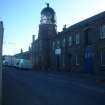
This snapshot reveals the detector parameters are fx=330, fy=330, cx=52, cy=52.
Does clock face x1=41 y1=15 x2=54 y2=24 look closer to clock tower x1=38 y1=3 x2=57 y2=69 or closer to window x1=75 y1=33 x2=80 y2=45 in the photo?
clock tower x1=38 y1=3 x2=57 y2=69

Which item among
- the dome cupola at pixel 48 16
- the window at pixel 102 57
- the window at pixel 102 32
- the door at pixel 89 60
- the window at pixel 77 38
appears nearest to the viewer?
the window at pixel 102 57

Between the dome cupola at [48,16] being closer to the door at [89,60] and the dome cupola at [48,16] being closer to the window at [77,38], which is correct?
the window at [77,38]

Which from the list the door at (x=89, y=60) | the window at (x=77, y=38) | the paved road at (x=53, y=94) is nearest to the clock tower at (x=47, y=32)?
the window at (x=77, y=38)

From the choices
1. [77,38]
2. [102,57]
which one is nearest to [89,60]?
[102,57]

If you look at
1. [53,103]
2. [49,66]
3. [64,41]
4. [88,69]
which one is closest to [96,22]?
[88,69]

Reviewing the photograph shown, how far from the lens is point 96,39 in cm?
4097

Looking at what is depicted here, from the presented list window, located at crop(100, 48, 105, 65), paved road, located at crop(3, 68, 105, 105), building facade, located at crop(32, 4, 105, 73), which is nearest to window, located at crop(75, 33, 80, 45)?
building facade, located at crop(32, 4, 105, 73)

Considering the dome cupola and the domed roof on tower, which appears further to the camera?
the domed roof on tower

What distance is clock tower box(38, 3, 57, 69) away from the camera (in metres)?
64.4

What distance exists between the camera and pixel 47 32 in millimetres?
65812

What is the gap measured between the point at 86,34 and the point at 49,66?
67.0 ft

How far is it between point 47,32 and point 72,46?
16722 millimetres

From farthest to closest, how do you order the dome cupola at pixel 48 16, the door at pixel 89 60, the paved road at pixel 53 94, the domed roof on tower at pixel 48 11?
the domed roof on tower at pixel 48 11, the dome cupola at pixel 48 16, the door at pixel 89 60, the paved road at pixel 53 94

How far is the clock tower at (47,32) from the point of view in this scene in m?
64.4
